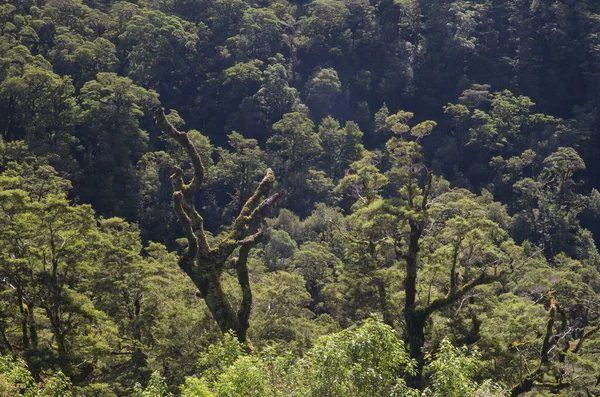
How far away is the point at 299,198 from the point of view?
4969cm

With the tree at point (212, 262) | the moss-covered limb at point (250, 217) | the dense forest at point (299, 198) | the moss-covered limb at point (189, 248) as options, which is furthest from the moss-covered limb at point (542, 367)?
the moss-covered limb at point (189, 248)

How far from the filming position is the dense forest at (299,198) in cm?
1549

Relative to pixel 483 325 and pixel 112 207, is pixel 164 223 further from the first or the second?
pixel 483 325

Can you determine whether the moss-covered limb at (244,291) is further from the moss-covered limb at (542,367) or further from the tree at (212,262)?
the moss-covered limb at (542,367)

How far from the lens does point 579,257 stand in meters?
42.8

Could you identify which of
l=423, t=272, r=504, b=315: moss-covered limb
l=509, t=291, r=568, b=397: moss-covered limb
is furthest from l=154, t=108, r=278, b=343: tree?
l=509, t=291, r=568, b=397: moss-covered limb

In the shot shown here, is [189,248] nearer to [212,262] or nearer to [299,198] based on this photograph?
[212,262]

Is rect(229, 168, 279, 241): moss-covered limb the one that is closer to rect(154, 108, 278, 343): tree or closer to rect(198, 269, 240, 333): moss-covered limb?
rect(154, 108, 278, 343): tree

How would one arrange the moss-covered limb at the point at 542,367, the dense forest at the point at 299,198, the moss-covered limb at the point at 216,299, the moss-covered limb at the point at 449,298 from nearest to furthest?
1. the moss-covered limb at the point at 216,299
2. the dense forest at the point at 299,198
3. the moss-covered limb at the point at 542,367
4. the moss-covered limb at the point at 449,298

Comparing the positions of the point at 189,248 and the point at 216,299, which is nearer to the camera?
the point at 216,299

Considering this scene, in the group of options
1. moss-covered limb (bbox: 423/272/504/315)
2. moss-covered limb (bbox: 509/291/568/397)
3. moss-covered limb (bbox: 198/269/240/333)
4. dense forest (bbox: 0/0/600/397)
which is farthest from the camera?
moss-covered limb (bbox: 423/272/504/315)

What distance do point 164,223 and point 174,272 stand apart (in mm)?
20395

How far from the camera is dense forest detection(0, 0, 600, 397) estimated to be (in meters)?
15.5

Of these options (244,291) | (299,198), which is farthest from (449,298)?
(299,198)
